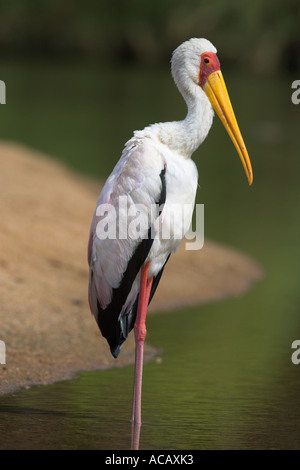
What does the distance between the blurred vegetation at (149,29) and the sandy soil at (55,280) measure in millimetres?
21345

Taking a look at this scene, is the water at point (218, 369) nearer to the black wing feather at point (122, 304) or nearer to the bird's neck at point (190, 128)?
the black wing feather at point (122, 304)

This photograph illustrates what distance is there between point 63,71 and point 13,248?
2323 cm

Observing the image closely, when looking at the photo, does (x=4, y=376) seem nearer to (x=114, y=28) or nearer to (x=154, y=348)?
(x=154, y=348)

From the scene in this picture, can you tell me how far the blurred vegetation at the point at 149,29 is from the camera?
3228 cm

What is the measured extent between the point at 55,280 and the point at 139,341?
3.24 metres

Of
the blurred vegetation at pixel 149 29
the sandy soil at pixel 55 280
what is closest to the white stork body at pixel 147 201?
the sandy soil at pixel 55 280

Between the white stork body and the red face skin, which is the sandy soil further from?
the red face skin

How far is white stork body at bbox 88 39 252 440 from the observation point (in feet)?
15.4

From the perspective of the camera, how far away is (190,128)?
4.87 m

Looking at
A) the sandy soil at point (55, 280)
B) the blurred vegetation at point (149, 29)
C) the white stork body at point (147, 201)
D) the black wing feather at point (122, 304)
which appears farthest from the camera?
the blurred vegetation at point (149, 29)

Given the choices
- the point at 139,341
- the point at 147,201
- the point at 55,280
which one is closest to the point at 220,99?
the point at 147,201

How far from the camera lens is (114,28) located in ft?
127

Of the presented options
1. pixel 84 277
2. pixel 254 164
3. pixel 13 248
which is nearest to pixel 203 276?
pixel 84 277

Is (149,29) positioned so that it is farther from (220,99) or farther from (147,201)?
(147,201)
